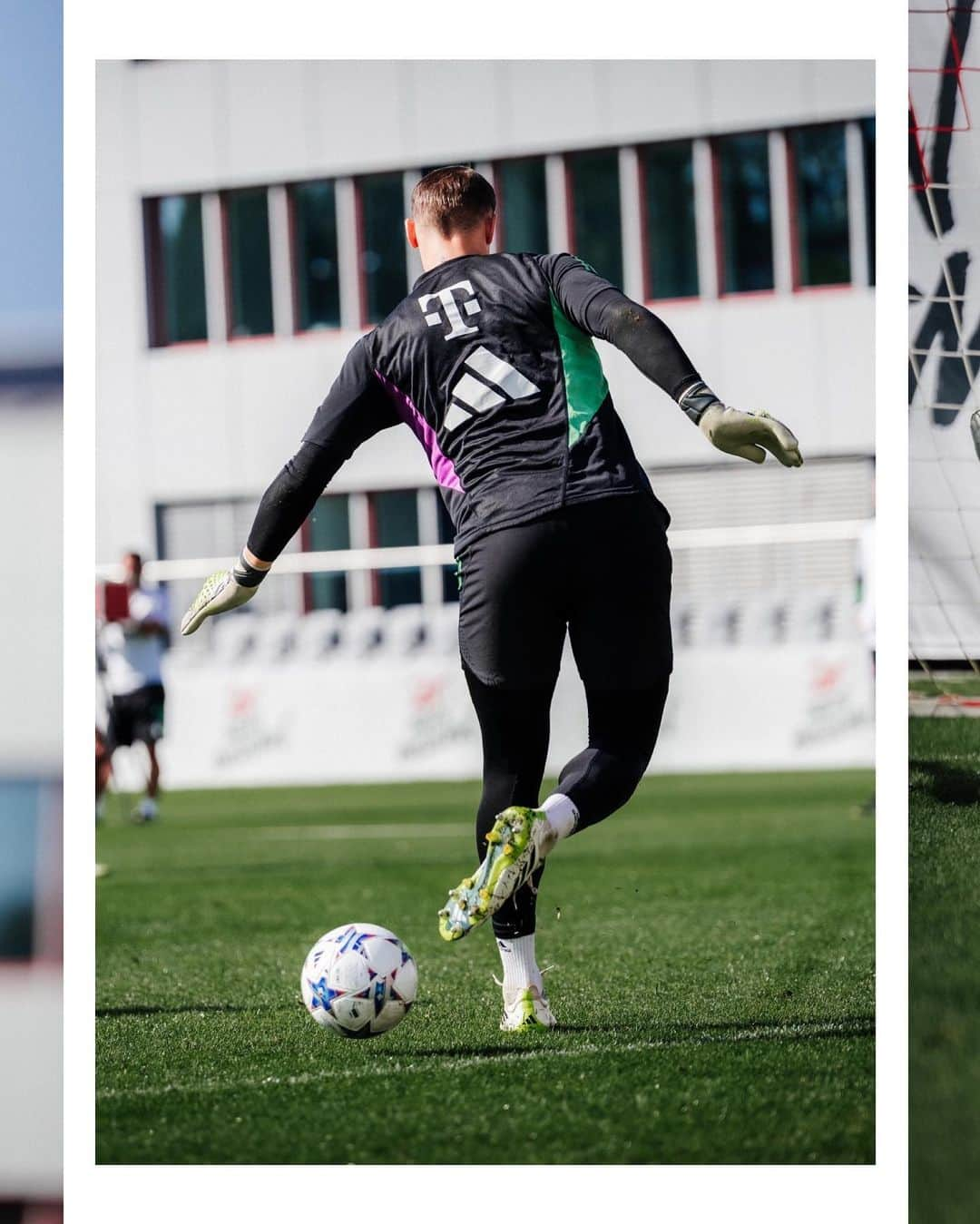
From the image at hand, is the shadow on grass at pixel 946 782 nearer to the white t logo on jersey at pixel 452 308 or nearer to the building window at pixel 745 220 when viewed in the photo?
the white t logo on jersey at pixel 452 308

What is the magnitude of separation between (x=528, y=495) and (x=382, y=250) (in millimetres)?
15384

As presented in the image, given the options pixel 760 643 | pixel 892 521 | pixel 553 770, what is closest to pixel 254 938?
pixel 892 521

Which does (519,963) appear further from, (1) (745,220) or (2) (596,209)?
(1) (745,220)

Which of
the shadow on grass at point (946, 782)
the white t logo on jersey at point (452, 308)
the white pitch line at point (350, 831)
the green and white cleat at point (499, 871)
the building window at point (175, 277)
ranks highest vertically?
the building window at point (175, 277)

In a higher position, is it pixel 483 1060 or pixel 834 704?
pixel 834 704

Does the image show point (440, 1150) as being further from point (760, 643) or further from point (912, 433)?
point (760, 643)

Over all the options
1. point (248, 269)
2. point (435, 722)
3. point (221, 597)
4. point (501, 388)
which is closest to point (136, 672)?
point (435, 722)

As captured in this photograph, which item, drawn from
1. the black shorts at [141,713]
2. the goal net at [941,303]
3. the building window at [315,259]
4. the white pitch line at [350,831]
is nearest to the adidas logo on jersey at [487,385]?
the goal net at [941,303]

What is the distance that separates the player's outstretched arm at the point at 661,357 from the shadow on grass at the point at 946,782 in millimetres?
633

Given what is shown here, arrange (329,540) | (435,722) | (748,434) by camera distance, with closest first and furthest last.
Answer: (748,434) < (435,722) < (329,540)

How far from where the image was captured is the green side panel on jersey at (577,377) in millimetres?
3531

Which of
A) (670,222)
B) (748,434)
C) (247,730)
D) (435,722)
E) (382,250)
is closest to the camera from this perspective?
(748,434)

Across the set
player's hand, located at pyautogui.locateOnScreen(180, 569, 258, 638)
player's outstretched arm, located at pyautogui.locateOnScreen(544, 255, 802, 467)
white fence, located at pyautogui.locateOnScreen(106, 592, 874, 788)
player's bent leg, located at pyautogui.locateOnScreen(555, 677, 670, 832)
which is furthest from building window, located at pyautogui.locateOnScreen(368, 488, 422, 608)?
player's outstretched arm, located at pyautogui.locateOnScreen(544, 255, 802, 467)

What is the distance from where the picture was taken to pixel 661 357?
3.26 m
